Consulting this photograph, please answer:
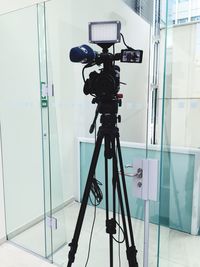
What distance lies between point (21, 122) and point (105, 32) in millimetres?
1327

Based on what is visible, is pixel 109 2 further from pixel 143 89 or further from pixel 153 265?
pixel 153 265

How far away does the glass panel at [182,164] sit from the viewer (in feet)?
5.81

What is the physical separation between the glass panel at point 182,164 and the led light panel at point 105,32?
0.83 m

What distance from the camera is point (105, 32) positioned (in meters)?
0.99

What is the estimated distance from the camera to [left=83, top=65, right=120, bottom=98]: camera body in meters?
1.01

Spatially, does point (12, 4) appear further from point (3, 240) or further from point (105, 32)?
point (3, 240)

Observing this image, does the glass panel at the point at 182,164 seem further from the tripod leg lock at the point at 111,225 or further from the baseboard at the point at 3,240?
the baseboard at the point at 3,240

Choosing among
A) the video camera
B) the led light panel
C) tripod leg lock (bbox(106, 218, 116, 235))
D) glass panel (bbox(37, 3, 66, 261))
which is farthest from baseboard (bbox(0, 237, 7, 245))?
the led light panel

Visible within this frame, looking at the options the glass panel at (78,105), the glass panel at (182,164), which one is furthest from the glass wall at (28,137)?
the glass panel at (182,164)

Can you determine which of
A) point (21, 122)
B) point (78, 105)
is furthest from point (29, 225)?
point (78, 105)

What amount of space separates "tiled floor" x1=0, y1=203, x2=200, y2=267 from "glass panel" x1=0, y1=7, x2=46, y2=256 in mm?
86

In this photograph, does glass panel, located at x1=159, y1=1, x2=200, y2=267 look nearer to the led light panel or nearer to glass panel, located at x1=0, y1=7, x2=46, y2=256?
the led light panel

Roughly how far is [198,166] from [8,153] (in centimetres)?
156

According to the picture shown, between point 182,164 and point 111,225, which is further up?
point 182,164
